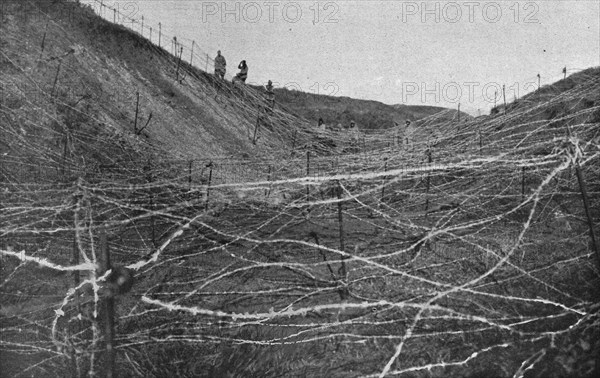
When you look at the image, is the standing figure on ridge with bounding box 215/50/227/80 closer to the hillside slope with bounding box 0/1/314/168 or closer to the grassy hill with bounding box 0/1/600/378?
the hillside slope with bounding box 0/1/314/168

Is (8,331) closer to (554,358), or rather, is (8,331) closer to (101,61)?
(554,358)

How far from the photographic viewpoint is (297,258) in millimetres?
5742

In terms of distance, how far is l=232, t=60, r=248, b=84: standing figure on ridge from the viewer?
1856cm

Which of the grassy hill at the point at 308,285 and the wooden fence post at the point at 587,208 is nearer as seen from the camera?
the wooden fence post at the point at 587,208

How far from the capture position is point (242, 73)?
19.0 metres

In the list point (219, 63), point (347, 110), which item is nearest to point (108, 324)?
point (219, 63)

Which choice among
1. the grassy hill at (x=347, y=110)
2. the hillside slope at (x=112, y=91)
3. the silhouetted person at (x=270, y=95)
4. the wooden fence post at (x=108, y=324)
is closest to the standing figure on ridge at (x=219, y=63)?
the hillside slope at (x=112, y=91)

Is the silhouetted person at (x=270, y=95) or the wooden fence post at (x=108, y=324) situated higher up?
the silhouetted person at (x=270, y=95)

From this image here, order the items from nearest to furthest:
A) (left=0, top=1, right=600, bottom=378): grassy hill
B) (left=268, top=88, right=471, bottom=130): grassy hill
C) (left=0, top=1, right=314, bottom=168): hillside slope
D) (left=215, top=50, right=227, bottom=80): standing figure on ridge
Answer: (left=0, top=1, right=600, bottom=378): grassy hill, (left=0, top=1, right=314, bottom=168): hillside slope, (left=215, top=50, right=227, bottom=80): standing figure on ridge, (left=268, top=88, right=471, bottom=130): grassy hill

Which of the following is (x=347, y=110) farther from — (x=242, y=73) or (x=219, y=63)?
(x=219, y=63)

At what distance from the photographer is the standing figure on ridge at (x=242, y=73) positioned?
1856 cm

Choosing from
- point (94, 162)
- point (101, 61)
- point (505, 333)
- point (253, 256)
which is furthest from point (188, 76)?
point (505, 333)

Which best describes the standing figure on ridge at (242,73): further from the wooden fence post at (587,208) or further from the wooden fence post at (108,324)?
the wooden fence post at (587,208)

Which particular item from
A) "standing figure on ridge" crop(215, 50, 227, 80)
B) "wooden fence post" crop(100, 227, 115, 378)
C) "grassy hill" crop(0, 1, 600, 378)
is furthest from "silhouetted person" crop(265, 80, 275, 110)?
"wooden fence post" crop(100, 227, 115, 378)
